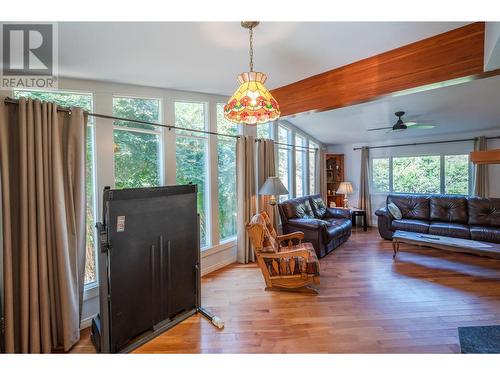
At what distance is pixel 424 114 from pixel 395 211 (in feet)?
6.39

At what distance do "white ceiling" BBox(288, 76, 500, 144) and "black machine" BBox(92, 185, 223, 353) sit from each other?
303 cm

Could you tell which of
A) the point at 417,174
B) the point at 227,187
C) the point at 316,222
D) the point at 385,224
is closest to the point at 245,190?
the point at 227,187

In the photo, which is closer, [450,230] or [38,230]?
[38,230]

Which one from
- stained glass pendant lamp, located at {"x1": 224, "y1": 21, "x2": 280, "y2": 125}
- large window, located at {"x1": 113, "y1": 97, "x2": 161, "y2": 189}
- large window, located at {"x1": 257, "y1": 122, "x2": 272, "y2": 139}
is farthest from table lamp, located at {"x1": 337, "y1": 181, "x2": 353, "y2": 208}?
stained glass pendant lamp, located at {"x1": 224, "y1": 21, "x2": 280, "y2": 125}

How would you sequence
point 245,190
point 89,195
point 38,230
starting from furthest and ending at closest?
point 245,190
point 89,195
point 38,230

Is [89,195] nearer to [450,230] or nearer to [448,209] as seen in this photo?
[450,230]

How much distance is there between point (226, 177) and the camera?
3639 mm

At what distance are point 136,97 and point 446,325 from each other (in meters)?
3.88

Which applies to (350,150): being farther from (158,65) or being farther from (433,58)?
(158,65)

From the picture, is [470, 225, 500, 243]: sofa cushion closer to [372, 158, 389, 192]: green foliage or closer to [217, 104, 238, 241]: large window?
[372, 158, 389, 192]: green foliage
